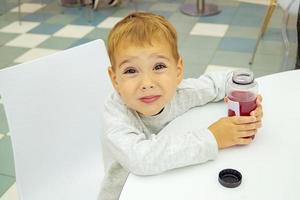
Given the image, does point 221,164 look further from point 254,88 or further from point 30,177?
point 30,177

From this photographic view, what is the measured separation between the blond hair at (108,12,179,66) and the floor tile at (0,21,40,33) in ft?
10.2

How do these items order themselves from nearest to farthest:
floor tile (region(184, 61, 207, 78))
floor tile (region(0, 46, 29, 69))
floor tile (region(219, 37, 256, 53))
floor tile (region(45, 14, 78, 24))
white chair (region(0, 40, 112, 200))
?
1. white chair (region(0, 40, 112, 200))
2. floor tile (region(184, 61, 207, 78))
3. floor tile (region(0, 46, 29, 69))
4. floor tile (region(219, 37, 256, 53))
5. floor tile (region(45, 14, 78, 24))

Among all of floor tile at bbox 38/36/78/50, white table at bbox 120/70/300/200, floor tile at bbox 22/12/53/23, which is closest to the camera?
white table at bbox 120/70/300/200

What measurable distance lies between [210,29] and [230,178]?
9.85 feet

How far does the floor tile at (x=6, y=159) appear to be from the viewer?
80.6 inches

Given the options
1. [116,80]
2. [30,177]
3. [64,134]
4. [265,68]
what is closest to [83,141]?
[64,134]

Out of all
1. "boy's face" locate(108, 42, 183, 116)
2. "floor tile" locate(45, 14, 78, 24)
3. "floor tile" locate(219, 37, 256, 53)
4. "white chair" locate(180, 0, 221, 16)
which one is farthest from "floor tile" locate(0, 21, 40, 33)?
"boy's face" locate(108, 42, 183, 116)

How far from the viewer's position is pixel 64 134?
1.20 m

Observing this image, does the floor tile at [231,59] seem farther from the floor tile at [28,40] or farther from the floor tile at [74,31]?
the floor tile at [28,40]

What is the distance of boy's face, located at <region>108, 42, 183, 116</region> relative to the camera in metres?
0.91

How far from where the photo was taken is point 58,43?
3.51m

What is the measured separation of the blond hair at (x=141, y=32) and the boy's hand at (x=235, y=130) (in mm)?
200

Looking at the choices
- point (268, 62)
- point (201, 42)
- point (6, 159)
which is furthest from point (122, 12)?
point (6, 159)

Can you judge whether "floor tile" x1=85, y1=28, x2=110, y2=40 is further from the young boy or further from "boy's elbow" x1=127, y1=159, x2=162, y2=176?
"boy's elbow" x1=127, y1=159, x2=162, y2=176
